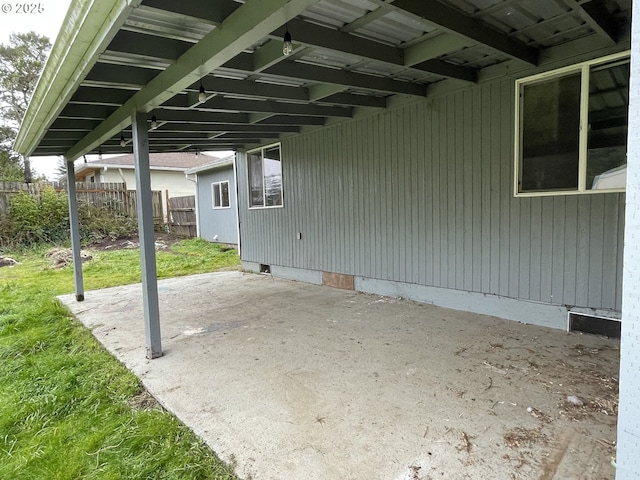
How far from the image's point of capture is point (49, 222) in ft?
36.4

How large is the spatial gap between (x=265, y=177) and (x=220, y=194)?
5082 millimetres

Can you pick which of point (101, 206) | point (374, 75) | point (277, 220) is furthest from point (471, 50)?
point (101, 206)

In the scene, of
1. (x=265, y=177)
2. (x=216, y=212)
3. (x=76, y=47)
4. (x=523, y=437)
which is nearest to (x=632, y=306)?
(x=523, y=437)

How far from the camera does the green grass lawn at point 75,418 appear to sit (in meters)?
1.85

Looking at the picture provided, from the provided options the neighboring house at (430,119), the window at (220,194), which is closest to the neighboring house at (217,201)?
the window at (220,194)

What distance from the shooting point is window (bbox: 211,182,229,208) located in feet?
38.2

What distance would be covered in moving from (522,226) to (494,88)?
144 centimetres

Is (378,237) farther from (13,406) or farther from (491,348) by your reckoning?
(13,406)

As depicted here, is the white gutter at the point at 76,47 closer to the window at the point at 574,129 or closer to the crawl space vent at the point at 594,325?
the window at the point at 574,129

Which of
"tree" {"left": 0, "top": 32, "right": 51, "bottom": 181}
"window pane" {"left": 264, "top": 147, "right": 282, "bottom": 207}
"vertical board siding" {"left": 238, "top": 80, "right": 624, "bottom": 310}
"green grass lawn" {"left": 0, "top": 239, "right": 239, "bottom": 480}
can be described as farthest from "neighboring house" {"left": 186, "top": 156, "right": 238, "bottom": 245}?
"tree" {"left": 0, "top": 32, "right": 51, "bottom": 181}

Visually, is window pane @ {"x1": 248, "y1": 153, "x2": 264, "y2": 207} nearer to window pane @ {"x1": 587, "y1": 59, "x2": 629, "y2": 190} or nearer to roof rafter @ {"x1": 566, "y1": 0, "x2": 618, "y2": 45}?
window pane @ {"x1": 587, "y1": 59, "x2": 629, "y2": 190}

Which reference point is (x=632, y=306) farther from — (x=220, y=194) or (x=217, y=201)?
(x=217, y=201)

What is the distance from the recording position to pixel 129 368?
3039 mm

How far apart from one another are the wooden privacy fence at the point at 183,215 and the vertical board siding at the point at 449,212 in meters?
8.32
